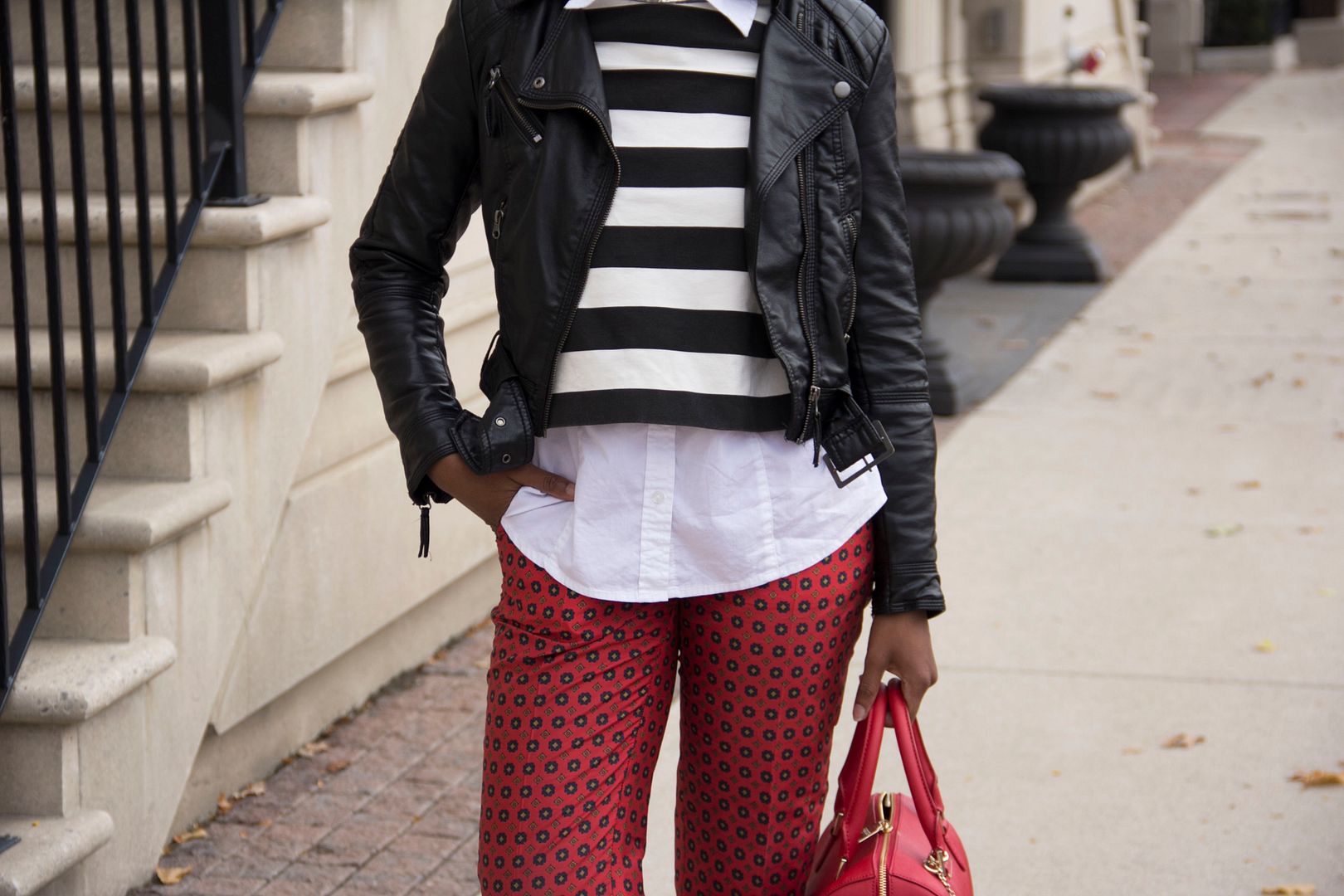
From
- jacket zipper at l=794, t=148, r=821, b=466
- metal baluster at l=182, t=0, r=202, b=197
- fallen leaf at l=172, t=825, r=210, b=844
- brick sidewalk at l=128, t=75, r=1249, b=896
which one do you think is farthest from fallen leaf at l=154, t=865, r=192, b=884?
jacket zipper at l=794, t=148, r=821, b=466

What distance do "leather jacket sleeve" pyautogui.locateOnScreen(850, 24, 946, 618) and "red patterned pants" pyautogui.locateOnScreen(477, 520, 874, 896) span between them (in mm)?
49

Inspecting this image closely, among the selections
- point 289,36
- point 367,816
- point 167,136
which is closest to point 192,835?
point 367,816

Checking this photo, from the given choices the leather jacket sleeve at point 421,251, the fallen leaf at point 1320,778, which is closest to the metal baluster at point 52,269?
the leather jacket sleeve at point 421,251

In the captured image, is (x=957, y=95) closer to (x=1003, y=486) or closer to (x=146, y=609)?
(x=1003, y=486)

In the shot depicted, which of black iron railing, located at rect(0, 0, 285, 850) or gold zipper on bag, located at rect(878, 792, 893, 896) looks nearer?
gold zipper on bag, located at rect(878, 792, 893, 896)

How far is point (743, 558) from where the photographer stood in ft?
7.20

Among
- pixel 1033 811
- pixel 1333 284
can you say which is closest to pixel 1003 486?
pixel 1033 811

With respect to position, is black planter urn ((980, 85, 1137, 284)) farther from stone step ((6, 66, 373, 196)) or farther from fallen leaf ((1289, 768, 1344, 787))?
stone step ((6, 66, 373, 196))

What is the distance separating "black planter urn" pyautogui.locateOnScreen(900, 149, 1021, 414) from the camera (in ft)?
25.7

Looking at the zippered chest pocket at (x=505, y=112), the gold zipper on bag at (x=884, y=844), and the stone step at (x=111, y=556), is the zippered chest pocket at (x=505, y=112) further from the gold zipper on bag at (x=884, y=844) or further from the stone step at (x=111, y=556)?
the stone step at (x=111, y=556)

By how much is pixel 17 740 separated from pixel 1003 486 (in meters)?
4.29

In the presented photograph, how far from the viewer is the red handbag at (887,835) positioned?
2.20 m

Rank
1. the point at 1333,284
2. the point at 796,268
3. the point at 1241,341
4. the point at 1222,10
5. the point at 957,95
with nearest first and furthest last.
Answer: the point at 796,268
the point at 1241,341
the point at 1333,284
the point at 957,95
the point at 1222,10

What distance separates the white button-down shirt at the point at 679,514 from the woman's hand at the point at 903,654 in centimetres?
16
